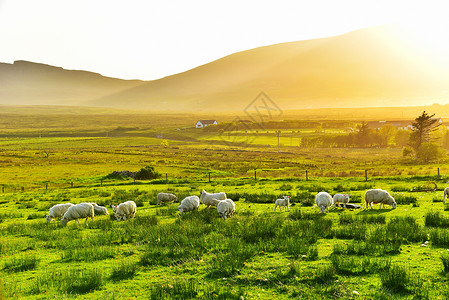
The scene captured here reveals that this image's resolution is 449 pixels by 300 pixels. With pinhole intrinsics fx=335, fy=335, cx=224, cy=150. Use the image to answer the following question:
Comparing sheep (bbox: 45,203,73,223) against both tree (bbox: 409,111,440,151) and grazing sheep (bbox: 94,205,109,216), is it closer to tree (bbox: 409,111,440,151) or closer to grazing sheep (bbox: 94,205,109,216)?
grazing sheep (bbox: 94,205,109,216)

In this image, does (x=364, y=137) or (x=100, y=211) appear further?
(x=364, y=137)

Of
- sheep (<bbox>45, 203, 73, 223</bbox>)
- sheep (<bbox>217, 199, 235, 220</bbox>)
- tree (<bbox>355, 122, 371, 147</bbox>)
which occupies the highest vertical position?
sheep (<bbox>217, 199, 235, 220</bbox>)

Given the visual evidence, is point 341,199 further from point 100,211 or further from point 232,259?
point 100,211

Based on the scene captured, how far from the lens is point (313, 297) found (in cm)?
811

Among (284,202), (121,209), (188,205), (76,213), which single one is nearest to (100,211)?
(121,209)

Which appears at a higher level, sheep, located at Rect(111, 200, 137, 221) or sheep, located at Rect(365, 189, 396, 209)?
sheep, located at Rect(365, 189, 396, 209)

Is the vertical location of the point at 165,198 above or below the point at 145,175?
above

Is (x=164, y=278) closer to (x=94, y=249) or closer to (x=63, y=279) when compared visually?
(x=63, y=279)

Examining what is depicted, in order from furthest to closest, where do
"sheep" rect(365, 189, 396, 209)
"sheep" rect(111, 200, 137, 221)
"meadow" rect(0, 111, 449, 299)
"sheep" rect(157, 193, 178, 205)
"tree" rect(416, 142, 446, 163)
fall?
"tree" rect(416, 142, 446, 163), "sheep" rect(157, 193, 178, 205), "sheep" rect(111, 200, 137, 221), "sheep" rect(365, 189, 396, 209), "meadow" rect(0, 111, 449, 299)

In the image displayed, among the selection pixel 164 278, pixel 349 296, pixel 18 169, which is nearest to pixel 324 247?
pixel 349 296

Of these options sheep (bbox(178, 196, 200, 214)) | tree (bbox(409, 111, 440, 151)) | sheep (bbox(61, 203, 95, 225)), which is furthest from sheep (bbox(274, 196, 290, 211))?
tree (bbox(409, 111, 440, 151))

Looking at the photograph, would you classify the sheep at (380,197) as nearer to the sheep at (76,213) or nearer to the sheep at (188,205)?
the sheep at (188,205)

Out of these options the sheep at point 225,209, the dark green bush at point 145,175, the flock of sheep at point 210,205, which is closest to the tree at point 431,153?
the flock of sheep at point 210,205

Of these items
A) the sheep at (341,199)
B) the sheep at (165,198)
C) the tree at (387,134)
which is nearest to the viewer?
the sheep at (341,199)
